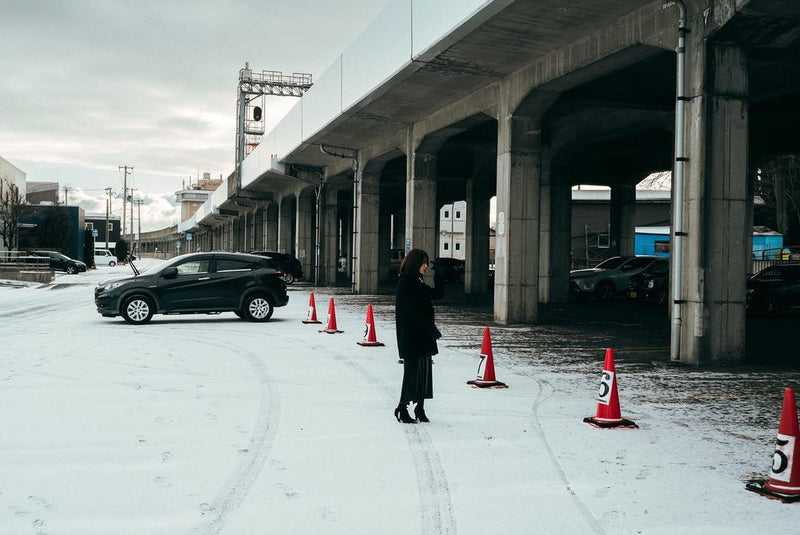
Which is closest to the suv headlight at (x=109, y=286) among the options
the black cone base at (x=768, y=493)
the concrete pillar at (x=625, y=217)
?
the black cone base at (x=768, y=493)

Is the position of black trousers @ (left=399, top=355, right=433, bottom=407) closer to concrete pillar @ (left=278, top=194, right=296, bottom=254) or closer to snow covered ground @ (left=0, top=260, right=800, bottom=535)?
snow covered ground @ (left=0, top=260, right=800, bottom=535)

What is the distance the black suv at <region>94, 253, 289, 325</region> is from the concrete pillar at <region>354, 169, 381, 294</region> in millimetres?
14101

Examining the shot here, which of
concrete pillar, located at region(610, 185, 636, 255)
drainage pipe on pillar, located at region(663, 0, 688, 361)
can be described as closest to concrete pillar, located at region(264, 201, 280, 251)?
concrete pillar, located at region(610, 185, 636, 255)

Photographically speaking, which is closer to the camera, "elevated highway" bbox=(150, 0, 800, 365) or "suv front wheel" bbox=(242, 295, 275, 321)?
"elevated highway" bbox=(150, 0, 800, 365)

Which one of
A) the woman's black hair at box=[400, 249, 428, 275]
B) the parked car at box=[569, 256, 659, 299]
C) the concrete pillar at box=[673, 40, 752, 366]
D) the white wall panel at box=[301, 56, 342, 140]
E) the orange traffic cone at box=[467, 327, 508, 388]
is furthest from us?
the parked car at box=[569, 256, 659, 299]

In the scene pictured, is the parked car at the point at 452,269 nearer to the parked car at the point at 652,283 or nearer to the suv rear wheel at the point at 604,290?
the suv rear wheel at the point at 604,290

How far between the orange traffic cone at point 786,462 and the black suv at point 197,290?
14506 mm

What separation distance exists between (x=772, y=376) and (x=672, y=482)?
6.31 metres

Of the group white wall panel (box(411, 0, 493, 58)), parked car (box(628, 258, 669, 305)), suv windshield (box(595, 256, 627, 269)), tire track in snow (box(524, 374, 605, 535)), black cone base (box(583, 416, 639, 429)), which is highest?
white wall panel (box(411, 0, 493, 58))

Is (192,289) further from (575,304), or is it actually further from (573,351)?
(575,304)

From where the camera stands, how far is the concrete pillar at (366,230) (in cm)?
3312

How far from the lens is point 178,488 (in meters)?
5.52

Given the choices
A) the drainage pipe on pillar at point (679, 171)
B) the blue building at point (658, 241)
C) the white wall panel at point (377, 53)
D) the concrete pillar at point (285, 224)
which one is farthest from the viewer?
the blue building at point (658, 241)

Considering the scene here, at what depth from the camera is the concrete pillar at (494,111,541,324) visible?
1936 centimetres
